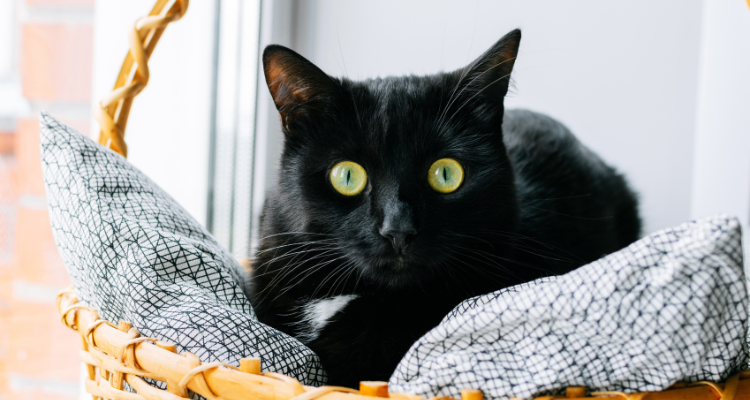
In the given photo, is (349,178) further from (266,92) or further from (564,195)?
(266,92)

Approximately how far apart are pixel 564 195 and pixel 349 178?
1.76 feet

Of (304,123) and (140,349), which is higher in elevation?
(304,123)

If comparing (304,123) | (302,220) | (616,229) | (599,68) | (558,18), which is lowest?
(616,229)

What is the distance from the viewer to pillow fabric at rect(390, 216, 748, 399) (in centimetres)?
42

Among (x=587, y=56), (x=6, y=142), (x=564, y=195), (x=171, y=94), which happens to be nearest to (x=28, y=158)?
(x=6, y=142)

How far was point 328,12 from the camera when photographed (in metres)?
1.61

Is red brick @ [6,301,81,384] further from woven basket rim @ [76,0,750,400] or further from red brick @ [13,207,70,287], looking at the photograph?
woven basket rim @ [76,0,750,400]

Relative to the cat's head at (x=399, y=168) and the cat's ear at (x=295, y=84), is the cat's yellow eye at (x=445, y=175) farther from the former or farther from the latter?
the cat's ear at (x=295, y=84)

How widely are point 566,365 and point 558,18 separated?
4.07 ft

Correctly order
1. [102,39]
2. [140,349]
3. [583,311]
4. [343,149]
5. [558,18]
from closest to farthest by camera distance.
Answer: [583,311]
[140,349]
[343,149]
[102,39]
[558,18]

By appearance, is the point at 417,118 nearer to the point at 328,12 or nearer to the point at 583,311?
the point at 583,311

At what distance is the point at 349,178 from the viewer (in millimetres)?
726

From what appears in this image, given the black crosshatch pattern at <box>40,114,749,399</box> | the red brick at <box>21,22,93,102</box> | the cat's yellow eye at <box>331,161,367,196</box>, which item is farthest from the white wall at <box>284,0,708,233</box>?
the black crosshatch pattern at <box>40,114,749,399</box>

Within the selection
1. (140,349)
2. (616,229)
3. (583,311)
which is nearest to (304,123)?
(140,349)
